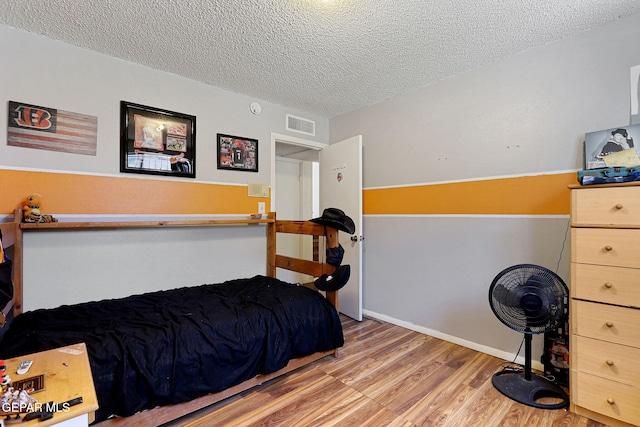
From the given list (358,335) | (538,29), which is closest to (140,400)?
(358,335)

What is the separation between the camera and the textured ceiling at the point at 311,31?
5.75ft

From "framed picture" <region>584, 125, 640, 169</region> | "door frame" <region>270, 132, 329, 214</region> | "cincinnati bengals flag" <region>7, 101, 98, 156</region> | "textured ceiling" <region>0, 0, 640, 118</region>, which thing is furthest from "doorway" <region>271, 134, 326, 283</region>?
"framed picture" <region>584, 125, 640, 169</region>

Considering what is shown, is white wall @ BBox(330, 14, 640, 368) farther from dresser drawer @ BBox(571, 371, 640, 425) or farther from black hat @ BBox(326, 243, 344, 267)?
black hat @ BBox(326, 243, 344, 267)

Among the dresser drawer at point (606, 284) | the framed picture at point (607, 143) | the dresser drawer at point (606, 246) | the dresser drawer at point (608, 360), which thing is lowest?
the dresser drawer at point (608, 360)

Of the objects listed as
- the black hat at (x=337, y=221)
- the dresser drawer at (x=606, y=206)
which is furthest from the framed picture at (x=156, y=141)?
the dresser drawer at (x=606, y=206)

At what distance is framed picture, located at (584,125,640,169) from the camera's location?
70.6 inches

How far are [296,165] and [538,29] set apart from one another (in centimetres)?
345

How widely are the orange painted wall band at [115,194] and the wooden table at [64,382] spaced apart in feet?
4.55

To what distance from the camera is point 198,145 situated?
2734 millimetres

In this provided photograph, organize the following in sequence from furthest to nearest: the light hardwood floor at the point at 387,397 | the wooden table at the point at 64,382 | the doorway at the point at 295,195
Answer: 1. the doorway at the point at 295,195
2. the light hardwood floor at the point at 387,397
3. the wooden table at the point at 64,382

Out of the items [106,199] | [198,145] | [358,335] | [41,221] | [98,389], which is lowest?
[358,335]

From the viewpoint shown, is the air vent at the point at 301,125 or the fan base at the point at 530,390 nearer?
the fan base at the point at 530,390

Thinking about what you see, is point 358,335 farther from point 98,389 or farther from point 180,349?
point 98,389

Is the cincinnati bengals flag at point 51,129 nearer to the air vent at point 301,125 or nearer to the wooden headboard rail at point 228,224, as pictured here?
the wooden headboard rail at point 228,224
